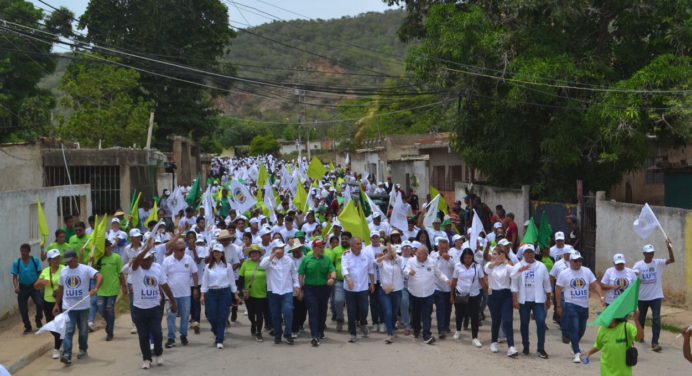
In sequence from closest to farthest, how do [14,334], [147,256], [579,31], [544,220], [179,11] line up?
[147,256], [14,334], [544,220], [579,31], [179,11]

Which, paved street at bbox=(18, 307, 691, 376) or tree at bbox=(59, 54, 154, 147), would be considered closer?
paved street at bbox=(18, 307, 691, 376)

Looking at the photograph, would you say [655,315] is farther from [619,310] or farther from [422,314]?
[619,310]

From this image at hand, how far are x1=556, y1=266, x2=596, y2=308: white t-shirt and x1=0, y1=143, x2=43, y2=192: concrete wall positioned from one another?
18812 mm

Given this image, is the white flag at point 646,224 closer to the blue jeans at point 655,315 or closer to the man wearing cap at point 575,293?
the blue jeans at point 655,315

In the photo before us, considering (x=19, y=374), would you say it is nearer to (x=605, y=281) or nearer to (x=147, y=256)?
(x=147, y=256)

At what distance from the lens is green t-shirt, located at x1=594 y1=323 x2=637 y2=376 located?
7.77 metres

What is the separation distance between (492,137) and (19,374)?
15.2 meters

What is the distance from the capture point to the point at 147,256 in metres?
10.8

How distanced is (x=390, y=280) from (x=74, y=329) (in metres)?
4.55

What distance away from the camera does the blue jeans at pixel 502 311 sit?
1126 cm

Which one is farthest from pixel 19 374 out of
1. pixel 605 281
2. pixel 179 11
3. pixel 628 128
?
pixel 179 11

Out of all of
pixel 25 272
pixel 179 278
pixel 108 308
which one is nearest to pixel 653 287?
pixel 179 278

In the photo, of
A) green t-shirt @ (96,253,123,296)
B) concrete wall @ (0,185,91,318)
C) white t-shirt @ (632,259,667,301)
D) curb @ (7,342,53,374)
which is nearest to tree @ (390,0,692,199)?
white t-shirt @ (632,259,667,301)

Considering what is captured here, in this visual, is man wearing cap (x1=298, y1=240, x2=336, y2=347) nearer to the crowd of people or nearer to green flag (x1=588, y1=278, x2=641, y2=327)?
the crowd of people
